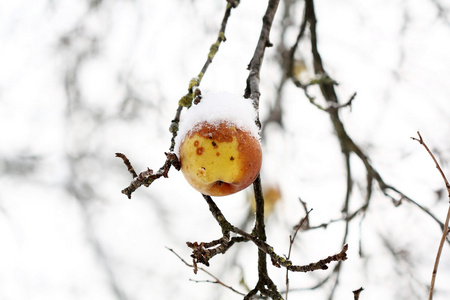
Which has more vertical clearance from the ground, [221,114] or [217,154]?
[221,114]

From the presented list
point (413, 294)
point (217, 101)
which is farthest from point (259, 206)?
point (413, 294)

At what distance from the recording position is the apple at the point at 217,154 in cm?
135

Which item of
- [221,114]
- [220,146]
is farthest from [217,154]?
[221,114]

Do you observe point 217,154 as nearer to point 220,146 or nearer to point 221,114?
point 220,146

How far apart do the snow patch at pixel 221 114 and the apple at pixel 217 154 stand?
0.05ft

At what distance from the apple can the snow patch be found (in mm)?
15

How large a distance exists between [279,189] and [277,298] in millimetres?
3396

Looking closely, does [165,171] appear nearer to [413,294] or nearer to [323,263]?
[323,263]

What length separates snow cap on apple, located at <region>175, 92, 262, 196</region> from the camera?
135 centimetres

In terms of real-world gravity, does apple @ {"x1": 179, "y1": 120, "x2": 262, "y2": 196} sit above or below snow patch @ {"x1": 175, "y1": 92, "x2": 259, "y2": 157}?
below

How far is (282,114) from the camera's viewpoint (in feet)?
15.4

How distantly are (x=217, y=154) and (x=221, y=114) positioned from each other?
144 millimetres

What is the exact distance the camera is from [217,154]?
1354 mm

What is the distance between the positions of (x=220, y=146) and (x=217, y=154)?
3 cm
